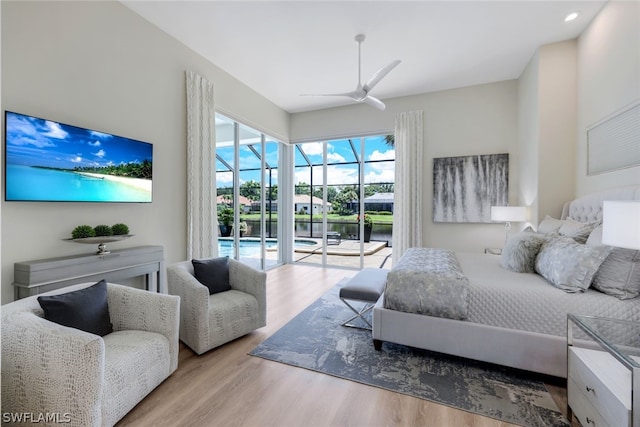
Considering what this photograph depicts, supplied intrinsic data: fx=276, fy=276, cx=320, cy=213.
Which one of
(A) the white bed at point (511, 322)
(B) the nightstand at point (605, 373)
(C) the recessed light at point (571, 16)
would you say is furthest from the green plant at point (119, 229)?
(C) the recessed light at point (571, 16)

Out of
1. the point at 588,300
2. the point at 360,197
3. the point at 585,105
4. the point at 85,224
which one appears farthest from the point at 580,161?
the point at 85,224

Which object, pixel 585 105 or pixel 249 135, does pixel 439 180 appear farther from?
pixel 249 135

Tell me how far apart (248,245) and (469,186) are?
13.0 feet

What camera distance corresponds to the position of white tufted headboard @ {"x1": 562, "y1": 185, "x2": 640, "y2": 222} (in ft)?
7.22

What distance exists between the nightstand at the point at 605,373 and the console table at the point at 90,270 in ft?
11.2

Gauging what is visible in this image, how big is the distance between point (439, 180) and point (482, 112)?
1.27 meters

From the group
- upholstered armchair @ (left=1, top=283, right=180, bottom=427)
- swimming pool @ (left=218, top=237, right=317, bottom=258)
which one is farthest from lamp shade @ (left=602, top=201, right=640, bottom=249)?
swimming pool @ (left=218, top=237, right=317, bottom=258)

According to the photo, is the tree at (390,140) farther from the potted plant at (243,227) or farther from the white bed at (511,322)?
the white bed at (511,322)

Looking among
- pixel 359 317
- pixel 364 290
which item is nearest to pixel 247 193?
pixel 359 317

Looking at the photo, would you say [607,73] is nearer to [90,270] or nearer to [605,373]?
[605,373]

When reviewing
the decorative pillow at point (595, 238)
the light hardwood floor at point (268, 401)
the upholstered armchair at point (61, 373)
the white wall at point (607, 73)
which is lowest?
the light hardwood floor at point (268, 401)

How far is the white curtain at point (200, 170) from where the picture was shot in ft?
11.4

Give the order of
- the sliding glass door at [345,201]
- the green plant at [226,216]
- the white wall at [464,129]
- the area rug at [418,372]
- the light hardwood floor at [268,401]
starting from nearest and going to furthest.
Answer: the light hardwood floor at [268,401], the area rug at [418,372], the white wall at [464,129], the green plant at [226,216], the sliding glass door at [345,201]

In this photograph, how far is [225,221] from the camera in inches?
179
